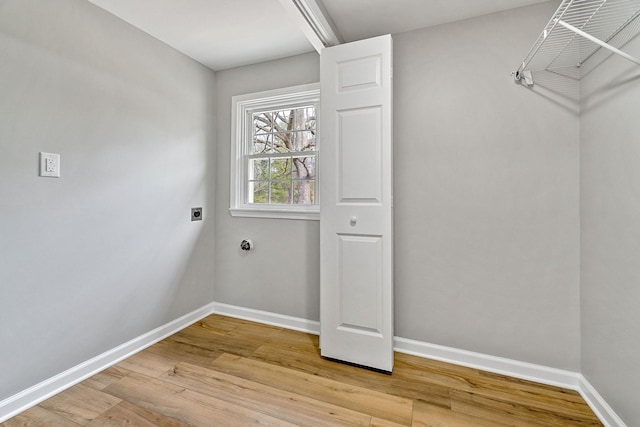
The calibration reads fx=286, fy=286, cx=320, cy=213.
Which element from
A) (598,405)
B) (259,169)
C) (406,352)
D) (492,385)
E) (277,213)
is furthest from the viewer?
(259,169)

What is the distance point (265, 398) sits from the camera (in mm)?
1620

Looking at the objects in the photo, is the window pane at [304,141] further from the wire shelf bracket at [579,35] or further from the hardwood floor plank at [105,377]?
the hardwood floor plank at [105,377]

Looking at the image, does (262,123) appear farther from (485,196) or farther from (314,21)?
(485,196)

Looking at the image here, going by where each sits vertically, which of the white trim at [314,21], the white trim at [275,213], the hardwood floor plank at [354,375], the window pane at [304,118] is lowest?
the hardwood floor plank at [354,375]

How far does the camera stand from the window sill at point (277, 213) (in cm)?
241

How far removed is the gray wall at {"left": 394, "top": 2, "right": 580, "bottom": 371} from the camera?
174 centimetres

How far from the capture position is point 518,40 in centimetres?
180

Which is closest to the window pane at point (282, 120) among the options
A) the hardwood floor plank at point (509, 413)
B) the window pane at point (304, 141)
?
the window pane at point (304, 141)

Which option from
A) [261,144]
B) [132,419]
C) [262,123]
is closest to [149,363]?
[132,419]

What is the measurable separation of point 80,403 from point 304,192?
1960 mm

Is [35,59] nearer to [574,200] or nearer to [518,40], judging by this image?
[518,40]

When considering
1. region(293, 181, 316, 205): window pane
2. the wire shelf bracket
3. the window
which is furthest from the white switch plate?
the wire shelf bracket

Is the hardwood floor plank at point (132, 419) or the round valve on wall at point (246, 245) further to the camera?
the round valve on wall at point (246, 245)

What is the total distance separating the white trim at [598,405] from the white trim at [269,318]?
5.60 ft
